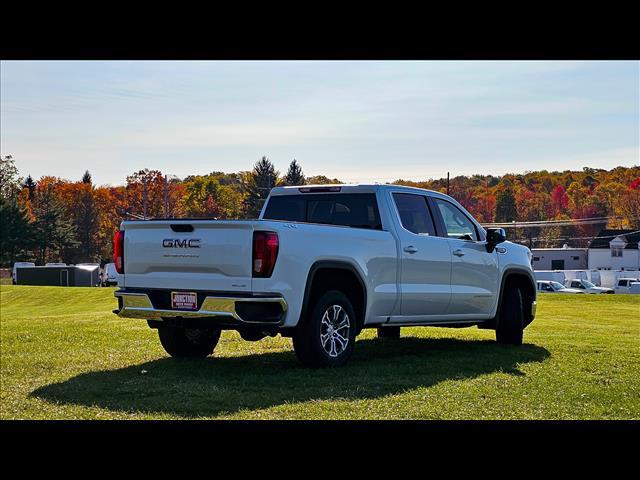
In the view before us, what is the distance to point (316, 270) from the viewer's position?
373 inches

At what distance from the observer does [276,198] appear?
11.8 metres

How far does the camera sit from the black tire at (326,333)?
935cm

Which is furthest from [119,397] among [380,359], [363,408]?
[380,359]

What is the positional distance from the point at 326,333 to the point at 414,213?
2.50 meters

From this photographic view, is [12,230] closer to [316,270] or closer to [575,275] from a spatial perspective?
[575,275]

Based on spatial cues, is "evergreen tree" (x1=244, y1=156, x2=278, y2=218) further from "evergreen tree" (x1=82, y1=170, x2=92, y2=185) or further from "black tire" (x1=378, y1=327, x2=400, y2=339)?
"black tire" (x1=378, y1=327, x2=400, y2=339)

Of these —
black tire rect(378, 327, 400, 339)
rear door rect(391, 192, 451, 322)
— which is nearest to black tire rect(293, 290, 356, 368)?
rear door rect(391, 192, 451, 322)

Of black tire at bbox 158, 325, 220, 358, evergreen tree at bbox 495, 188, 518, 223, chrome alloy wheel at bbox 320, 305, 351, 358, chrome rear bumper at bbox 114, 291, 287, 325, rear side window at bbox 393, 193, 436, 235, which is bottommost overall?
black tire at bbox 158, 325, 220, 358

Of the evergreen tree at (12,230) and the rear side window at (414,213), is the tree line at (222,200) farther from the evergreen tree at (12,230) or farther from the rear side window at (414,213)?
the rear side window at (414,213)

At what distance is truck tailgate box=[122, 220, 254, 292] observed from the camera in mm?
9023

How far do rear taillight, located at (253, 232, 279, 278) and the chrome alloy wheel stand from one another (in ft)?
3.04

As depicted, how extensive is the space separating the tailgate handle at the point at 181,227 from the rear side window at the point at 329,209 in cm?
231

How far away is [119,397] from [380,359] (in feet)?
12.3
